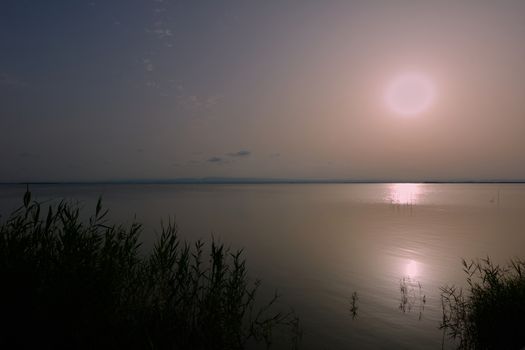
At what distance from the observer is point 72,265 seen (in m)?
8.48

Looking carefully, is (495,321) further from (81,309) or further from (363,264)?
(81,309)

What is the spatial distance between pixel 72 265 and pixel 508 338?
14374mm

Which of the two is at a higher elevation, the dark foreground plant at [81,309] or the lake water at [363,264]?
the dark foreground plant at [81,309]

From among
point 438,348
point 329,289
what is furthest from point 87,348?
point 329,289

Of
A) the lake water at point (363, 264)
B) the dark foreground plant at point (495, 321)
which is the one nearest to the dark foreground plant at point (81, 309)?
the lake water at point (363, 264)

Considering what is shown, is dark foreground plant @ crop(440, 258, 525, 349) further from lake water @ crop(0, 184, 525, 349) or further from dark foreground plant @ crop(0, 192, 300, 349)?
dark foreground plant @ crop(0, 192, 300, 349)

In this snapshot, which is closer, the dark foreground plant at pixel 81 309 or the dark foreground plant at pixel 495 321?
the dark foreground plant at pixel 81 309

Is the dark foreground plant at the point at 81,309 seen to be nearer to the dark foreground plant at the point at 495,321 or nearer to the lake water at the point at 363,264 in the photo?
the lake water at the point at 363,264

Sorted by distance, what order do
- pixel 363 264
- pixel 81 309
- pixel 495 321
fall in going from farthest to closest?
pixel 363 264, pixel 495 321, pixel 81 309

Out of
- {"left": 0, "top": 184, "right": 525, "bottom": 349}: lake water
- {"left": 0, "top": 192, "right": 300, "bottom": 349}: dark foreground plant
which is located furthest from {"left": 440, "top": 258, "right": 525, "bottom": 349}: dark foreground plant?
{"left": 0, "top": 192, "right": 300, "bottom": 349}: dark foreground plant

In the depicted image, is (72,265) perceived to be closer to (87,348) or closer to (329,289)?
(87,348)

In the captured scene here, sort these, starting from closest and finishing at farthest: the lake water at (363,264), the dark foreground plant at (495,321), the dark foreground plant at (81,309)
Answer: the dark foreground plant at (81,309)
the dark foreground plant at (495,321)
the lake water at (363,264)

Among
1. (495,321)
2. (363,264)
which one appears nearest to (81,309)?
(495,321)

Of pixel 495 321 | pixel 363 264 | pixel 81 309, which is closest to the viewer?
pixel 81 309
